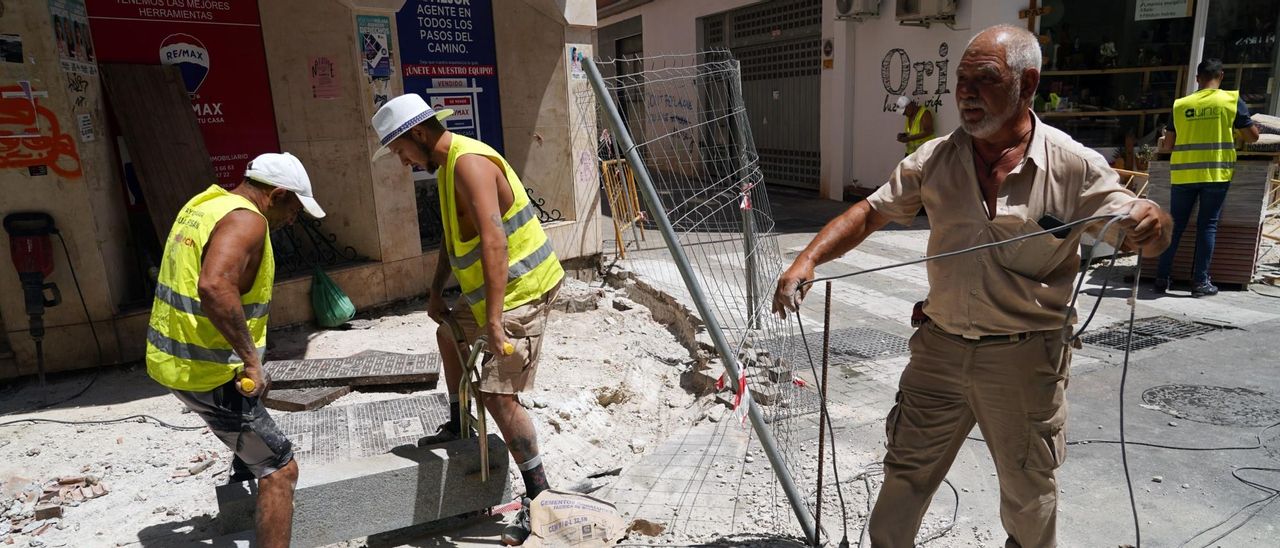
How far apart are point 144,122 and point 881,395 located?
19.1 feet

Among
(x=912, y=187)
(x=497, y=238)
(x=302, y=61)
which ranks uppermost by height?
(x=302, y=61)

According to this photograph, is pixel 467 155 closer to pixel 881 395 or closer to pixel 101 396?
pixel 881 395

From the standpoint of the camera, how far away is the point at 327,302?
247 inches

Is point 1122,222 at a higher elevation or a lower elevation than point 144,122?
lower

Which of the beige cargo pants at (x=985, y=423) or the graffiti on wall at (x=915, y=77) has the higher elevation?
the graffiti on wall at (x=915, y=77)

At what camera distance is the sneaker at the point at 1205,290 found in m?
6.59

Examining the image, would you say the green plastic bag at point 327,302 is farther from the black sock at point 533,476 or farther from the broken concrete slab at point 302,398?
the black sock at point 533,476

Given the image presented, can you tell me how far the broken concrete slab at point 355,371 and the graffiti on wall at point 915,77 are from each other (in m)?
8.43

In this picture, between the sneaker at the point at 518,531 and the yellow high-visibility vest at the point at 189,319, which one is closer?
the yellow high-visibility vest at the point at 189,319

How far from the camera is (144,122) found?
5.76 meters

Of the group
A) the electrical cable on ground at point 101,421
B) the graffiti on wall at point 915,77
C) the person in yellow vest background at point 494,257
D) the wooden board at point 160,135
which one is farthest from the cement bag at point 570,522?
the graffiti on wall at point 915,77

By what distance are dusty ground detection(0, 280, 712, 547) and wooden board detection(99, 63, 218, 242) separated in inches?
51.3

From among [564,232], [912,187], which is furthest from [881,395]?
[564,232]

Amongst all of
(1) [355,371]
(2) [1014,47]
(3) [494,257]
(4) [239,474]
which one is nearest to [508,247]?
(3) [494,257]
